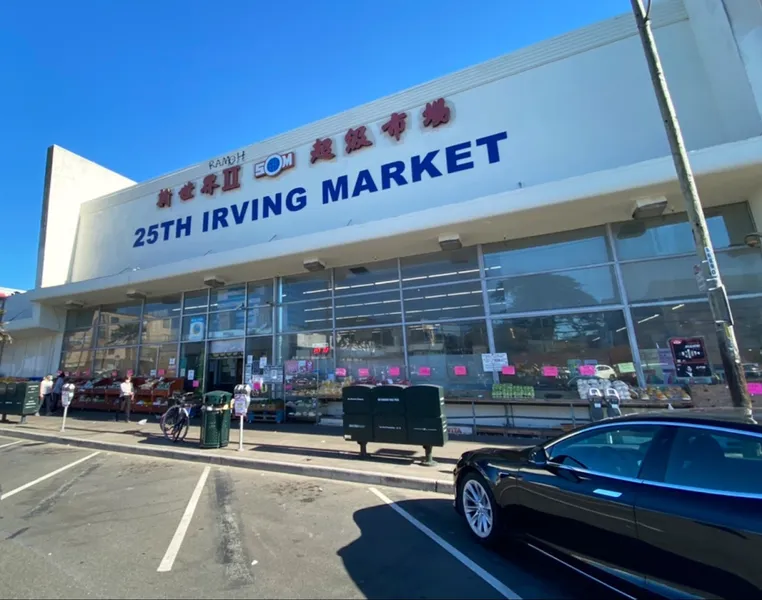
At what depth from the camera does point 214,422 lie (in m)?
9.16

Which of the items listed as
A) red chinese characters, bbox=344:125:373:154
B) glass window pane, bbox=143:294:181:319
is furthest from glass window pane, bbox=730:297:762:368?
A: glass window pane, bbox=143:294:181:319

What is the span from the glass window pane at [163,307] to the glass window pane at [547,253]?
13114 mm

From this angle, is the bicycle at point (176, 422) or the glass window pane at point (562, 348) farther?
the bicycle at point (176, 422)

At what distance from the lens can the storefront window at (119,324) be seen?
57.7 feet

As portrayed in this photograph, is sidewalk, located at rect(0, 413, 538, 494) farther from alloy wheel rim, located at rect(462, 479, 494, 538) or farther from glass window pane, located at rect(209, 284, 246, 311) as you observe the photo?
glass window pane, located at rect(209, 284, 246, 311)

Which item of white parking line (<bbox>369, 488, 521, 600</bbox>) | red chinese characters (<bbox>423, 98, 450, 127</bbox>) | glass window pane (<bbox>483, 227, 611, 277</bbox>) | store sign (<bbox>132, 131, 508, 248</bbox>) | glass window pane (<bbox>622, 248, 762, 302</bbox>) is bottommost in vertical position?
white parking line (<bbox>369, 488, 521, 600</bbox>)

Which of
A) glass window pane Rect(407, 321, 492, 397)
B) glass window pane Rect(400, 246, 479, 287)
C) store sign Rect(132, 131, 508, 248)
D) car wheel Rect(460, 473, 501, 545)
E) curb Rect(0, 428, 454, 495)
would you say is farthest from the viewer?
glass window pane Rect(400, 246, 479, 287)

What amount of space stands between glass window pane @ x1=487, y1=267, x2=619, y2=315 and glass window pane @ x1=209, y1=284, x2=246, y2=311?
9.45 metres

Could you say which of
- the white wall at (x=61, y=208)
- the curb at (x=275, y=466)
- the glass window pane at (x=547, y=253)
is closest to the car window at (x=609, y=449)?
the curb at (x=275, y=466)

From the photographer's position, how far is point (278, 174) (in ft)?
47.9

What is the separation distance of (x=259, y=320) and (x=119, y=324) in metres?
8.39

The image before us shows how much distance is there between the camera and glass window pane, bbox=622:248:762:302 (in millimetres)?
9047

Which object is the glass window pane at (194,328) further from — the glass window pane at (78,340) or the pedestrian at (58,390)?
the glass window pane at (78,340)

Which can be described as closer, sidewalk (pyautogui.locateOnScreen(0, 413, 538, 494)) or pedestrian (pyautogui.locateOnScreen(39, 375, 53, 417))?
sidewalk (pyautogui.locateOnScreen(0, 413, 538, 494))
